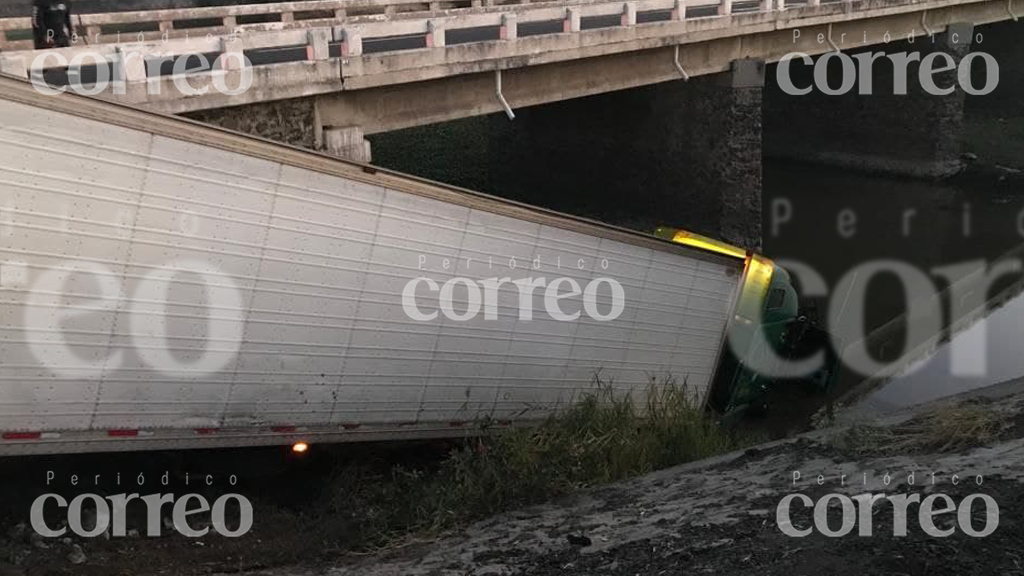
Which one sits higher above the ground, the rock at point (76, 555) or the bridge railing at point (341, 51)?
the bridge railing at point (341, 51)

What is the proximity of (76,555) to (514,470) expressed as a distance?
4304 millimetres

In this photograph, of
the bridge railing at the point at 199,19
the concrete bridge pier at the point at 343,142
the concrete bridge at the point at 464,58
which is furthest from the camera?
the bridge railing at the point at 199,19

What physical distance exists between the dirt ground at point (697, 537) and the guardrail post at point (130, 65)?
5.87 m

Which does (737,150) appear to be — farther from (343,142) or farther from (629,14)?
(343,142)

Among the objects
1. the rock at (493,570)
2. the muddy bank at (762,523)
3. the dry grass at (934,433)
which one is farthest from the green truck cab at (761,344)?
the rock at (493,570)

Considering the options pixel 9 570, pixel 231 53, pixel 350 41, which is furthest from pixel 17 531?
pixel 350 41

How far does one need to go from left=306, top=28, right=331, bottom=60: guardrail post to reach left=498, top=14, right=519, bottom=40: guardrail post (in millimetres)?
4048

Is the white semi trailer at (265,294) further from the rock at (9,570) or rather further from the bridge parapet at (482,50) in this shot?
the bridge parapet at (482,50)

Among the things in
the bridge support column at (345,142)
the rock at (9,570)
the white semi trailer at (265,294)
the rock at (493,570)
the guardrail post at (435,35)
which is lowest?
the rock at (9,570)

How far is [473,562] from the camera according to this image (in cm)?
829

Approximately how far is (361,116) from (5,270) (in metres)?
8.76

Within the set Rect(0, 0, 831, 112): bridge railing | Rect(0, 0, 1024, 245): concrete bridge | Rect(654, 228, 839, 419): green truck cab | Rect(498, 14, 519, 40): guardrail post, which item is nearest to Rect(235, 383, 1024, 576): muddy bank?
Rect(654, 228, 839, 419): green truck cab

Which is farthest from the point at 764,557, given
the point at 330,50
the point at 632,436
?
the point at 330,50

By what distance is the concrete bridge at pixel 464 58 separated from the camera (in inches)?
515
